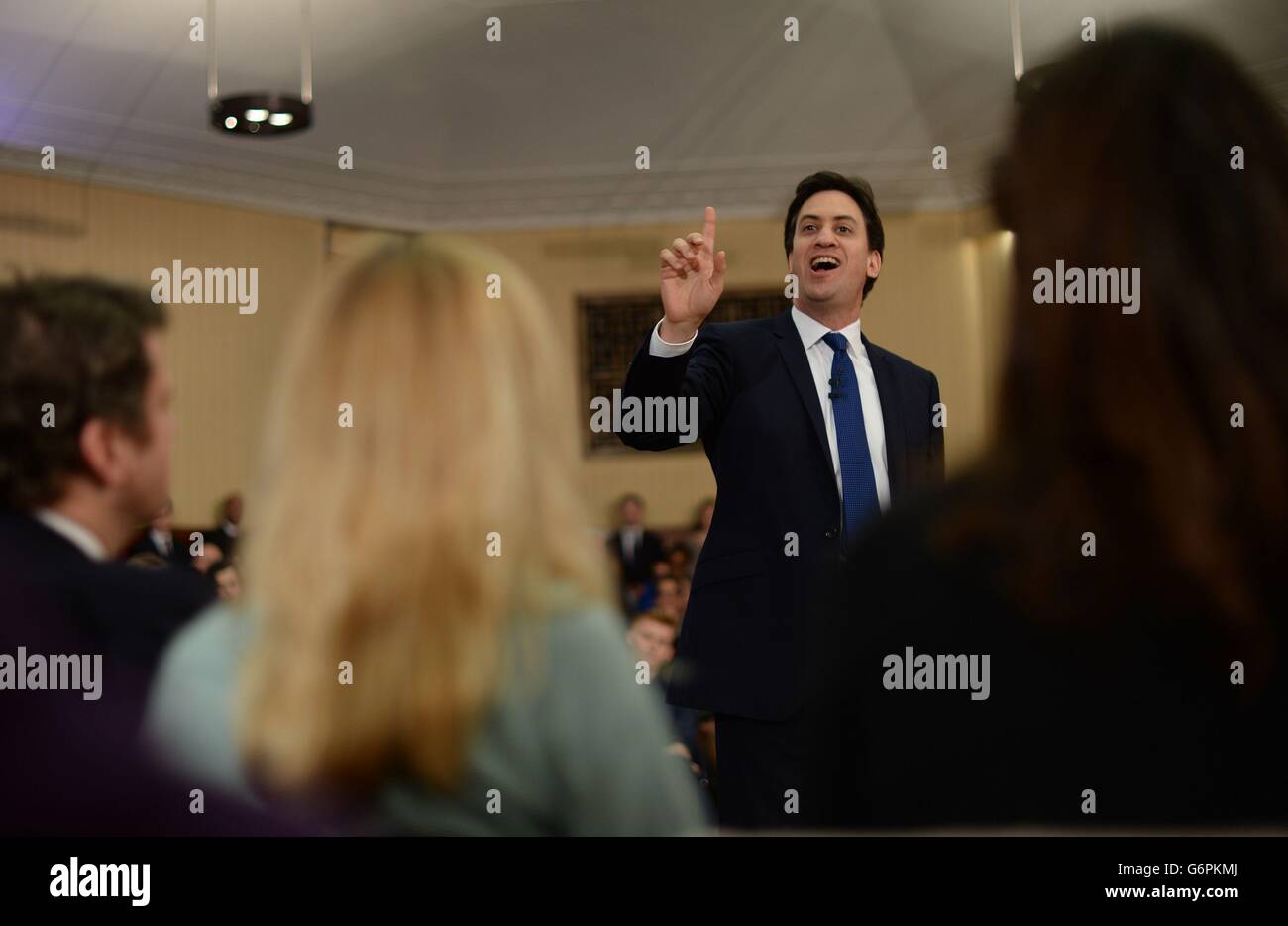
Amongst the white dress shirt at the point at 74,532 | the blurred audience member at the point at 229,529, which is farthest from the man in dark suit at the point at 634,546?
the white dress shirt at the point at 74,532

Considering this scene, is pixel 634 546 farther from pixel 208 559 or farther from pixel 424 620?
pixel 424 620

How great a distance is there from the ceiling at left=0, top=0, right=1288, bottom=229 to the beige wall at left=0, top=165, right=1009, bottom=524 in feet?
0.38

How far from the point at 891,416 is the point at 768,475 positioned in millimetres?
249

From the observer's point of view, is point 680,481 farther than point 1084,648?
Yes

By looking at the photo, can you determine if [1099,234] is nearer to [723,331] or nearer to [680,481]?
[723,331]

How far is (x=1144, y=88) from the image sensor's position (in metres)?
1.02

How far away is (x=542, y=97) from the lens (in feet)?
19.1

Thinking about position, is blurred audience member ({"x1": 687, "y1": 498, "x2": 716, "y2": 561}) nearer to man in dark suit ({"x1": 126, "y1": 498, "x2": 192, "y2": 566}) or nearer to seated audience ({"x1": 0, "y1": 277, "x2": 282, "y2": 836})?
man in dark suit ({"x1": 126, "y1": 498, "x2": 192, "y2": 566})

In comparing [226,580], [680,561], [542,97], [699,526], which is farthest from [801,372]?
[699,526]

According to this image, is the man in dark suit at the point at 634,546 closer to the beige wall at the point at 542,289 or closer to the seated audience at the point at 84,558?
the beige wall at the point at 542,289

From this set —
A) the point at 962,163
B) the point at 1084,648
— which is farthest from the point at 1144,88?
the point at 962,163

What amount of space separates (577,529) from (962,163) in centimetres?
536

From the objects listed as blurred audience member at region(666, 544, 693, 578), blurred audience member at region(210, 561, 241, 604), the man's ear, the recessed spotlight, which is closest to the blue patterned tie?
the man's ear

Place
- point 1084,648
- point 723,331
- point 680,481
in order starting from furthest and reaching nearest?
1. point 680,481
2. point 723,331
3. point 1084,648
